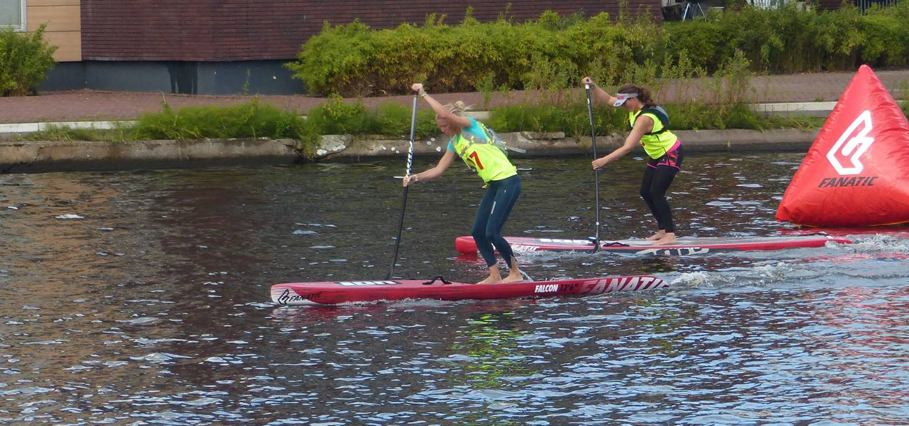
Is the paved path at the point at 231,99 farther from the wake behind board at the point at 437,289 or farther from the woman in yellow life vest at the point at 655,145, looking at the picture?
the wake behind board at the point at 437,289

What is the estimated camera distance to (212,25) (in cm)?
2339

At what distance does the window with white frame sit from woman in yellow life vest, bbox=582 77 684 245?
15.2 m

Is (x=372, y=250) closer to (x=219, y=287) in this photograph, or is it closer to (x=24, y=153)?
(x=219, y=287)

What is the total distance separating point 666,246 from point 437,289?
312cm

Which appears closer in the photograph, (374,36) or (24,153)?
(24,153)

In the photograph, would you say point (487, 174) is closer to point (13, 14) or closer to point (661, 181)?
point (661, 181)

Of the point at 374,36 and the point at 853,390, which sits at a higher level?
the point at 374,36

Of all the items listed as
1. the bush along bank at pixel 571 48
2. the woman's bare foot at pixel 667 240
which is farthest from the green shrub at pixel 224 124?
the woman's bare foot at pixel 667 240

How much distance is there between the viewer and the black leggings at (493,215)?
35.0ft

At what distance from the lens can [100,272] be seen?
1142cm

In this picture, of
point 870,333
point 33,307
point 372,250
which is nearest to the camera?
point 870,333

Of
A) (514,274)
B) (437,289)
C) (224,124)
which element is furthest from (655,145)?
(224,124)

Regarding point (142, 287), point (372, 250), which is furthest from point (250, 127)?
point (142, 287)

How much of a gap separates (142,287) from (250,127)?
8571 millimetres
